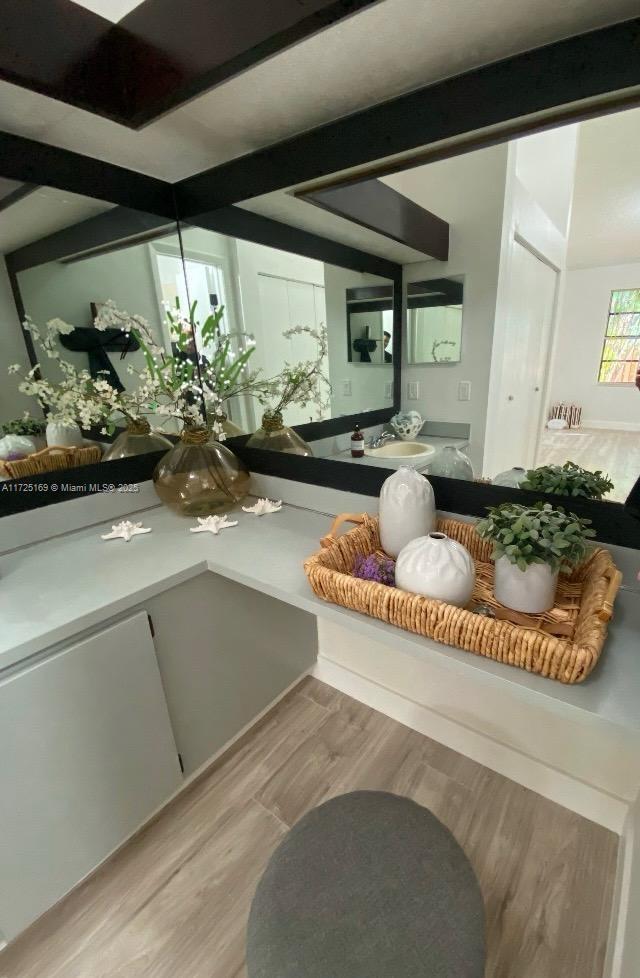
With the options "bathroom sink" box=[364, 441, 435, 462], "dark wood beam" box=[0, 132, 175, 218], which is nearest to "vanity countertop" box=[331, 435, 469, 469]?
"bathroom sink" box=[364, 441, 435, 462]

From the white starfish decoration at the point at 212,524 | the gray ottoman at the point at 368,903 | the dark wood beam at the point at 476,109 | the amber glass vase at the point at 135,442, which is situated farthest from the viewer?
the amber glass vase at the point at 135,442

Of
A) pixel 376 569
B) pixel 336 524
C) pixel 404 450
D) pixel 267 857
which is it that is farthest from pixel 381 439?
pixel 267 857

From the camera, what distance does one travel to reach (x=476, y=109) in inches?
34.2

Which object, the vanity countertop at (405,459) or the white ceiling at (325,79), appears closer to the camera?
the white ceiling at (325,79)

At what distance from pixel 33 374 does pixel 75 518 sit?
461 millimetres

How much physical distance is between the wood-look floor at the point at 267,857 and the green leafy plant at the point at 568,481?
107cm

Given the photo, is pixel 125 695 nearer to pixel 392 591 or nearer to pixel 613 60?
pixel 392 591

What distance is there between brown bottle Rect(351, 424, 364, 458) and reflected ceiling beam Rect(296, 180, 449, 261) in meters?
0.51

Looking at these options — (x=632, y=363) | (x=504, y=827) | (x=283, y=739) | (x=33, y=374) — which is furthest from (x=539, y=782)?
(x=33, y=374)

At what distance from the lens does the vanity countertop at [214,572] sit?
67 cm

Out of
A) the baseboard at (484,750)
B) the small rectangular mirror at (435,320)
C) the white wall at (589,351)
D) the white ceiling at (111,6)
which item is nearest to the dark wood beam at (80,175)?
the white ceiling at (111,6)

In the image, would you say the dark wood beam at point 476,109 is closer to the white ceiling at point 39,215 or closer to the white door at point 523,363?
the white door at point 523,363

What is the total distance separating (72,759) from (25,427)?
3.01 ft

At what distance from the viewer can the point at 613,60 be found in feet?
2.41
